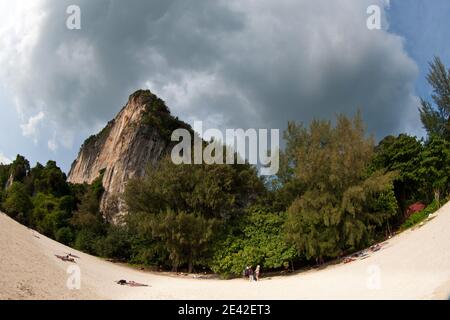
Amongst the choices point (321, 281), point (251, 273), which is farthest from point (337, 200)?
point (321, 281)

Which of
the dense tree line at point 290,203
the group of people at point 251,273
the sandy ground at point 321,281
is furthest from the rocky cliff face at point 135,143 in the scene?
the sandy ground at point 321,281

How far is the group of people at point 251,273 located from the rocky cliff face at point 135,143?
1245 inches

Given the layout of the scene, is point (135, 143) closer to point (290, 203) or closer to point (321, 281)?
point (290, 203)

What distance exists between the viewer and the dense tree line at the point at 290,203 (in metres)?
23.2

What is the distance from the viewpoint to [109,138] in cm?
8025

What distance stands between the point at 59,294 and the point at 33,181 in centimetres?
6410

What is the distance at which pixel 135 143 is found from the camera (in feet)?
205

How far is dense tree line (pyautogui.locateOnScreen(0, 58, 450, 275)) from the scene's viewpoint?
23203 millimetres

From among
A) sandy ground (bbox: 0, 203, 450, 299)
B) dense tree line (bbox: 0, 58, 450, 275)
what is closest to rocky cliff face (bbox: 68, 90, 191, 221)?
dense tree line (bbox: 0, 58, 450, 275)

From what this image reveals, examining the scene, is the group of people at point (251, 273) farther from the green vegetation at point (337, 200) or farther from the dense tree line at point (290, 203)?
the green vegetation at point (337, 200)

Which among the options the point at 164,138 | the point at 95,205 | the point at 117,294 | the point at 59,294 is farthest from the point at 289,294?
the point at 164,138

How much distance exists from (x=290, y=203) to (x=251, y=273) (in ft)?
22.8
